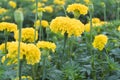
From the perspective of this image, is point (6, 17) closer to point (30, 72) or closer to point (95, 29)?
point (95, 29)

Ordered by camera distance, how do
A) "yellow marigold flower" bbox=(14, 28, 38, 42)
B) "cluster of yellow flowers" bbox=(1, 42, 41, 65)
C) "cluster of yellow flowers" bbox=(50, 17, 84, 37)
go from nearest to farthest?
"cluster of yellow flowers" bbox=(1, 42, 41, 65)
"cluster of yellow flowers" bbox=(50, 17, 84, 37)
"yellow marigold flower" bbox=(14, 28, 38, 42)

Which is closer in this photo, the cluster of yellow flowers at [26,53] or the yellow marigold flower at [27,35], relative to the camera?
the cluster of yellow flowers at [26,53]

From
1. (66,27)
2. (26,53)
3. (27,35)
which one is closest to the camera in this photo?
(26,53)

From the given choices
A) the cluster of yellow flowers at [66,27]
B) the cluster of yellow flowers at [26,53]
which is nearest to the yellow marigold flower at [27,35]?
the cluster of yellow flowers at [66,27]

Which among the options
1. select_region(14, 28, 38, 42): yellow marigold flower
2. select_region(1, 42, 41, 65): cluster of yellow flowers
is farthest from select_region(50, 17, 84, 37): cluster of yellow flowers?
select_region(1, 42, 41, 65): cluster of yellow flowers

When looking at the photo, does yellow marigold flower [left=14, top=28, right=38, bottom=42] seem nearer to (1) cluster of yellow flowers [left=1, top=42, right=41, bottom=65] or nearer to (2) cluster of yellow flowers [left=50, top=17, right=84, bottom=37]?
(2) cluster of yellow flowers [left=50, top=17, right=84, bottom=37]

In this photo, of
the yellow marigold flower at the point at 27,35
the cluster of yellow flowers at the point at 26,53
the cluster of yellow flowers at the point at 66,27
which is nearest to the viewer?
the cluster of yellow flowers at the point at 26,53

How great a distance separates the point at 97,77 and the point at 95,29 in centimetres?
123

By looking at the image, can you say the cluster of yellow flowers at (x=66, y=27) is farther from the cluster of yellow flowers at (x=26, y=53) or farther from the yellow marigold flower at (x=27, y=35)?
the cluster of yellow flowers at (x=26, y=53)

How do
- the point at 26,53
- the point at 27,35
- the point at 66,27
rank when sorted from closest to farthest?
1. the point at 26,53
2. the point at 66,27
3. the point at 27,35

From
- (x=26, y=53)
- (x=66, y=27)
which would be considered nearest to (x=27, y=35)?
(x=66, y=27)

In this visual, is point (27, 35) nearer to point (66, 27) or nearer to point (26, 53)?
point (66, 27)

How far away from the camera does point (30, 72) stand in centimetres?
273

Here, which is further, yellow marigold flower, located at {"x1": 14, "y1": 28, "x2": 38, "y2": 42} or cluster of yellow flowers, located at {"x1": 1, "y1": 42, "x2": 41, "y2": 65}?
yellow marigold flower, located at {"x1": 14, "y1": 28, "x2": 38, "y2": 42}
